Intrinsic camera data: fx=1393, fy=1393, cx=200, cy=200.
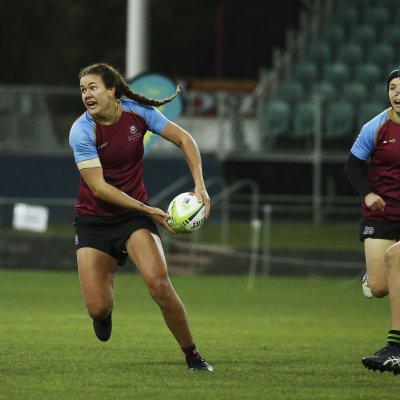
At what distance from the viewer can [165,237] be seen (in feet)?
81.4

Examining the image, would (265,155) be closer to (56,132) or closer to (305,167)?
(305,167)

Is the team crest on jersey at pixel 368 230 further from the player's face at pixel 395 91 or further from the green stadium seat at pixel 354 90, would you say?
the green stadium seat at pixel 354 90

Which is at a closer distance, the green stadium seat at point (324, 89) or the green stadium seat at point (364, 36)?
the green stadium seat at point (324, 89)

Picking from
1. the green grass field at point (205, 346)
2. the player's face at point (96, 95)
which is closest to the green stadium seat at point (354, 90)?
the green grass field at point (205, 346)

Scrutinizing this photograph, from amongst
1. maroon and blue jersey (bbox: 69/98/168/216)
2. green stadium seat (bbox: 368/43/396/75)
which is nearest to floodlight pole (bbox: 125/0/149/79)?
green stadium seat (bbox: 368/43/396/75)

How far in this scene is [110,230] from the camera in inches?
386

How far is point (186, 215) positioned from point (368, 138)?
1701 mm

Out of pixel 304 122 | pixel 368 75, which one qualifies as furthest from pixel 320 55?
pixel 304 122

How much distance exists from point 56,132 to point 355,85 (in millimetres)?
6850

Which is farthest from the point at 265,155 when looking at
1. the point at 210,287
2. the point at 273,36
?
the point at 273,36

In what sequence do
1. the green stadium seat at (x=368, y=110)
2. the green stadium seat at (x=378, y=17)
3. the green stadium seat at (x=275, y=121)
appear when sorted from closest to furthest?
the green stadium seat at (x=368, y=110) < the green stadium seat at (x=275, y=121) < the green stadium seat at (x=378, y=17)

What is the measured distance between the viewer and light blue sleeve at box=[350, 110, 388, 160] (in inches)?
408

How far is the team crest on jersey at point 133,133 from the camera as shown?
9773 mm

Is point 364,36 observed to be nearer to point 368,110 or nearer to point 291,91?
point 291,91
